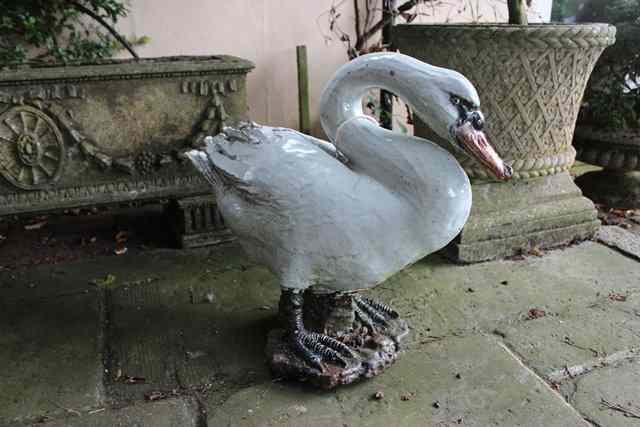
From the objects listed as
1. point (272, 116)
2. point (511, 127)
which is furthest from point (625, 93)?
point (272, 116)

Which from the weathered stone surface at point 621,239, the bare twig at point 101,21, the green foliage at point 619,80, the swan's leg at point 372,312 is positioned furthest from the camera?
the green foliage at point 619,80

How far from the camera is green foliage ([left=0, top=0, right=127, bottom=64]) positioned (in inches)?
123

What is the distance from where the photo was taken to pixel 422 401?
6.07 feet

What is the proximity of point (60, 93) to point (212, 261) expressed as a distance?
107cm

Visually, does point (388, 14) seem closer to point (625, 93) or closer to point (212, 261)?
point (625, 93)

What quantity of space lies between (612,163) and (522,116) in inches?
47.9

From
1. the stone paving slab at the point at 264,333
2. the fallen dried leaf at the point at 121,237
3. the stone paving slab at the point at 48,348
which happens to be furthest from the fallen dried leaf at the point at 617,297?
the fallen dried leaf at the point at 121,237

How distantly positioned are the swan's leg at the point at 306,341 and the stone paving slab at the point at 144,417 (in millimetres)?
398

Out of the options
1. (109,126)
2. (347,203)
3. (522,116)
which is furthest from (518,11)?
(109,126)

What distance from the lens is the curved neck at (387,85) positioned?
5.50 ft

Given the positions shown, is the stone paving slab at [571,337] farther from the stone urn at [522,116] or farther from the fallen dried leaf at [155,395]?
the fallen dried leaf at [155,395]

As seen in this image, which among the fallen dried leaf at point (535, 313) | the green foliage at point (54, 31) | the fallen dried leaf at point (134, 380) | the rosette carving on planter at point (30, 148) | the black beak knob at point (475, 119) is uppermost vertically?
the green foliage at point (54, 31)

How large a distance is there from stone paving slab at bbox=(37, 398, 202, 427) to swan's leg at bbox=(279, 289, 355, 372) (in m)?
0.40

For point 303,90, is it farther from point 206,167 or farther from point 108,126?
point 206,167
